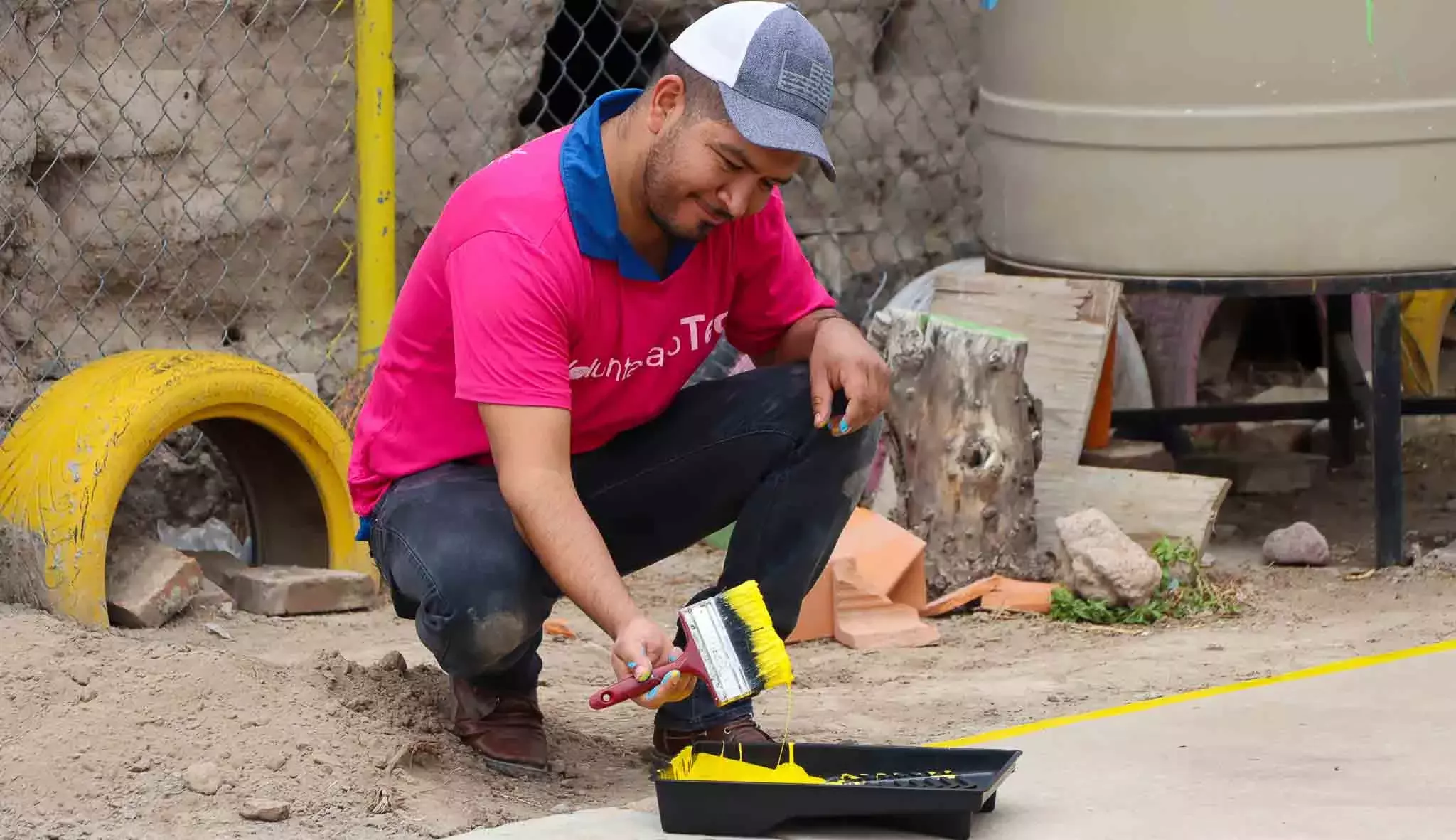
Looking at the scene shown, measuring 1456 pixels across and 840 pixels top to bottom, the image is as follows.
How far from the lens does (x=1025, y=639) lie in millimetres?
3943

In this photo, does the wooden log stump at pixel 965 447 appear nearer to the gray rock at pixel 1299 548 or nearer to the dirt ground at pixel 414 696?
the dirt ground at pixel 414 696

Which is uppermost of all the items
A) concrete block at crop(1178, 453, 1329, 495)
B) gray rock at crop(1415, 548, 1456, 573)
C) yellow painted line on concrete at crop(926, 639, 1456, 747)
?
yellow painted line on concrete at crop(926, 639, 1456, 747)

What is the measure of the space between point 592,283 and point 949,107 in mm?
3487

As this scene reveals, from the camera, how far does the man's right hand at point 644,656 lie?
228cm

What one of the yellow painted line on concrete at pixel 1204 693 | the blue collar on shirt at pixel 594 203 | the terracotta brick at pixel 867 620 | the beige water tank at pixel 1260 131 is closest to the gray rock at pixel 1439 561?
the beige water tank at pixel 1260 131

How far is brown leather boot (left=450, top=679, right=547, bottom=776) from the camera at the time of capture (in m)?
2.88

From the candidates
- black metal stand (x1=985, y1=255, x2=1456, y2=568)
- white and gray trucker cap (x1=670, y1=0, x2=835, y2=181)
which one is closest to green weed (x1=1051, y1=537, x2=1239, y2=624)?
black metal stand (x1=985, y1=255, x2=1456, y2=568)

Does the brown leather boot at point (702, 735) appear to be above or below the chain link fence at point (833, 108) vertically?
below

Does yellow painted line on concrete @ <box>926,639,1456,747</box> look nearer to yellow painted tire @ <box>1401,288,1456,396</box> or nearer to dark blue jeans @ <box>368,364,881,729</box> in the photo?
dark blue jeans @ <box>368,364,881,729</box>

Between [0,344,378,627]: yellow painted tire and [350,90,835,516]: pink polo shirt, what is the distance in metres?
0.91

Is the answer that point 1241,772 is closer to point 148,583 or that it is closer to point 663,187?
point 663,187

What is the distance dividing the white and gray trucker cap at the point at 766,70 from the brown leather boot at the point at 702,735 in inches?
35.0

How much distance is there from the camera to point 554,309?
2.55m

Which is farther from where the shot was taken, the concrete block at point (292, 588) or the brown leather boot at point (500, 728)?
the concrete block at point (292, 588)
